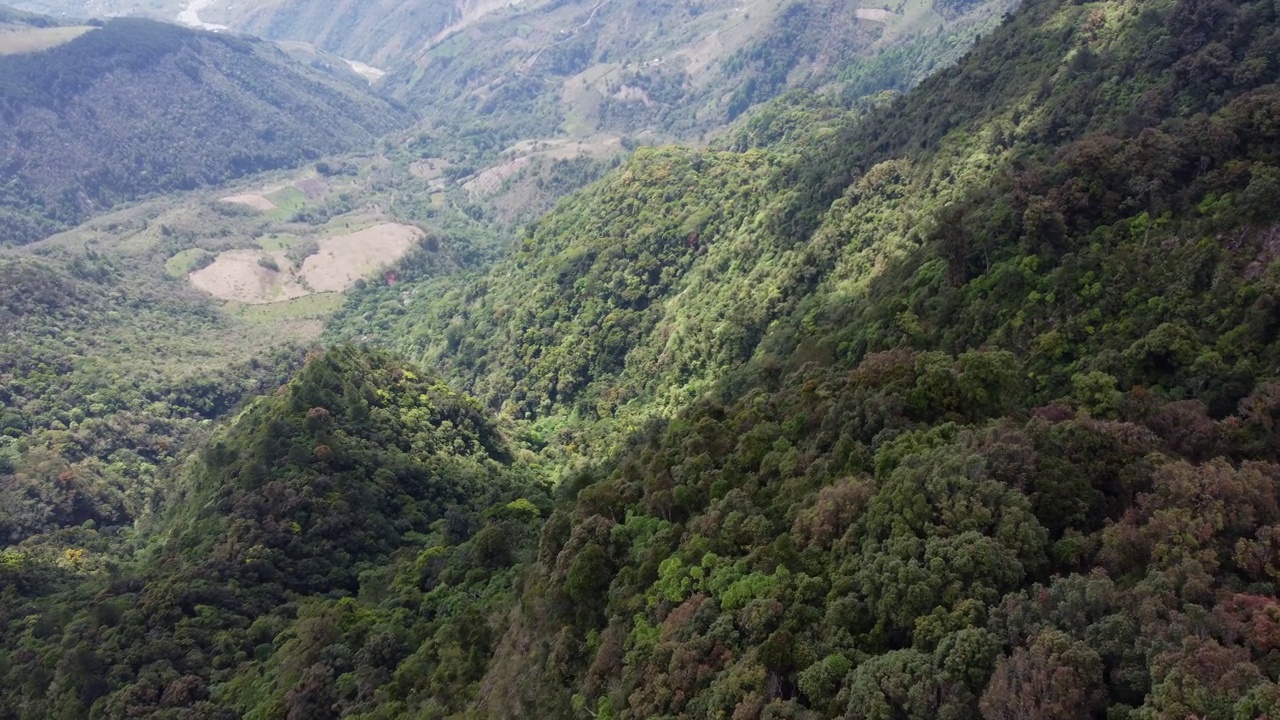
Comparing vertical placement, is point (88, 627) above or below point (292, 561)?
above

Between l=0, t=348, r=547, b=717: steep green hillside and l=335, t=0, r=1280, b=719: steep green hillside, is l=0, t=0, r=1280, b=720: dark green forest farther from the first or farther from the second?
l=0, t=348, r=547, b=717: steep green hillside

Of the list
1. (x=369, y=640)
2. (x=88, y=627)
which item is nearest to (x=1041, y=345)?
(x=369, y=640)

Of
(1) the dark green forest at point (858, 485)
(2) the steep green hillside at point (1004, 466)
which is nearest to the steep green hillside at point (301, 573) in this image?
(1) the dark green forest at point (858, 485)

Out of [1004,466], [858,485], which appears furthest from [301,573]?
[1004,466]

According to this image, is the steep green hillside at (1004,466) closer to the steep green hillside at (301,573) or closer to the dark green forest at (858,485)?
the dark green forest at (858,485)

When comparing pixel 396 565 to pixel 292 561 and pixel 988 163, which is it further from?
pixel 988 163

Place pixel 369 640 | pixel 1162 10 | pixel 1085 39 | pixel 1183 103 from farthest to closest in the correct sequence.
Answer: pixel 1085 39 → pixel 1162 10 → pixel 1183 103 → pixel 369 640

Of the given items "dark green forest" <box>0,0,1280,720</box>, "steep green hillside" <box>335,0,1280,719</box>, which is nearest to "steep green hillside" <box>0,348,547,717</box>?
"dark green forest" <box>0,0,1280,720</box>

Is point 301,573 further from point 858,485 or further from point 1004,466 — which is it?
point 1004,466
